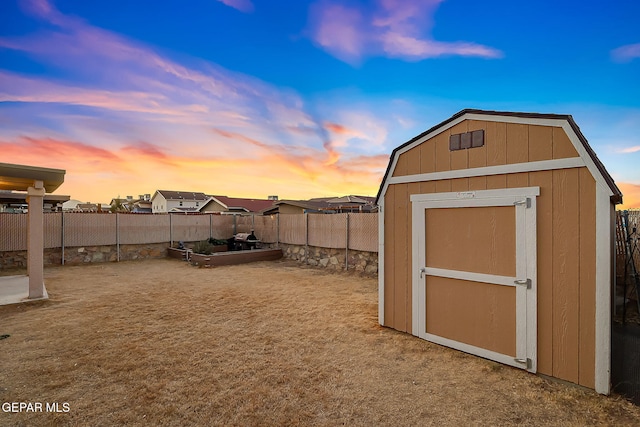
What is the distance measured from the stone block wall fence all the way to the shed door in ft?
16.8

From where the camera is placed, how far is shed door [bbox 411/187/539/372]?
10.4 ft

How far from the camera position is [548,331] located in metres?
3.04

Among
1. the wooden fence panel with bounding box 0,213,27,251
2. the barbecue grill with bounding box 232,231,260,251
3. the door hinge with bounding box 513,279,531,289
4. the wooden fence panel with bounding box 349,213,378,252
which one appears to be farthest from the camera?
the barbecue grill with bounding box 232,231,260,251

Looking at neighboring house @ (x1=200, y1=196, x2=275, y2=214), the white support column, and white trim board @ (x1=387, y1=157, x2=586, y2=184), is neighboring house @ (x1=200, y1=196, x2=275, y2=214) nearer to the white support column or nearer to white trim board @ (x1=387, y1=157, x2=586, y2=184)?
the white support column

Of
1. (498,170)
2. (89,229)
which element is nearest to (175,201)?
(89,229)

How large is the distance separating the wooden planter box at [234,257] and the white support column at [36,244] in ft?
16.0

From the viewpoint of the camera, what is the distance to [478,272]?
11.6 feet

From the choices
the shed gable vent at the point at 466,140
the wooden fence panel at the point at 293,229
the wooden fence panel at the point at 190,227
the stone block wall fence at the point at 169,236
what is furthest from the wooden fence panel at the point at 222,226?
the shed gable vent at the point at 466,140

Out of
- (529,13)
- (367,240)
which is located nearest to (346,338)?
(367,240)

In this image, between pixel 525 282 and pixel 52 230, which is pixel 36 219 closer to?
pixel 52 230

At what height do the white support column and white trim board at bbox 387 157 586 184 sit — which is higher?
white trim board at bbox 387 157 586 184

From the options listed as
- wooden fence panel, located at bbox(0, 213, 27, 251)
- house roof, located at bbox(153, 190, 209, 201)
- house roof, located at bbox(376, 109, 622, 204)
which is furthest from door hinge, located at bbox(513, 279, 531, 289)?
house roof, located at bbox(153, 190, 209, 201)

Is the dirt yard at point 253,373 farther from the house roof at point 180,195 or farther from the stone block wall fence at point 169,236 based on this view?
the house roof at point 180,195

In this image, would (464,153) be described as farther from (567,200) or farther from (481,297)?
(481,297)
